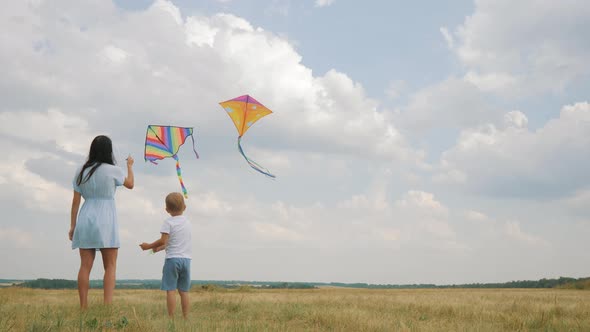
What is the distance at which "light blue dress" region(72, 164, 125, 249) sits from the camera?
6898 millimetres

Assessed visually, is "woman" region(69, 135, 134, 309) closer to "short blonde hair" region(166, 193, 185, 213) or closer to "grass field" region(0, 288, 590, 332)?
"grass field" region(0, 288, 590, 332)

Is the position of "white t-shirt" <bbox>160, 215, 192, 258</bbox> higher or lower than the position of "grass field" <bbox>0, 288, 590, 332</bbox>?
higher

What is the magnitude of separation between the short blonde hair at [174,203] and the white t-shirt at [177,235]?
0.37ft

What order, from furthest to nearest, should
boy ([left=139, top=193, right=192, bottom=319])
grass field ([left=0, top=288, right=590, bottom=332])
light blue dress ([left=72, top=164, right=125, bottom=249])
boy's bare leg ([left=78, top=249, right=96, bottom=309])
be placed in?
boy ([left=139, top=193, right=192, bottom=319])
boy's bare leg ([left=78, top=249, right=96, bottom=309])
light blue dress ([left=72, top=164, right=125, bottom=249])
grass field ([left=0, top=288, right=590, bottom=332])

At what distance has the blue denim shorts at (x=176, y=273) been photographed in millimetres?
7117

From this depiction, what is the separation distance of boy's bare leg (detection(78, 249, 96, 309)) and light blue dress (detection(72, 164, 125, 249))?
6.1 inches

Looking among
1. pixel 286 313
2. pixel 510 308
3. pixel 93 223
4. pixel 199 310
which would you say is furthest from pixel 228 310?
pixel 510 308

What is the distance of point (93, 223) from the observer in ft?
22.6

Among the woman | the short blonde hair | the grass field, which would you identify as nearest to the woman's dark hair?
the woman

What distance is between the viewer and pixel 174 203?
23.6ft

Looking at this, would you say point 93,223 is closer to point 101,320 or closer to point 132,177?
point 132,177

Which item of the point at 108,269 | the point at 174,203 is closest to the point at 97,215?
the point at 108,269

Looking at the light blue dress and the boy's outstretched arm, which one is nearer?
the light blue dress

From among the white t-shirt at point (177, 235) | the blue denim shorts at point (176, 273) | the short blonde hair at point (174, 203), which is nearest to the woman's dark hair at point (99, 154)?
the short blonde hair at point (174, 203)
